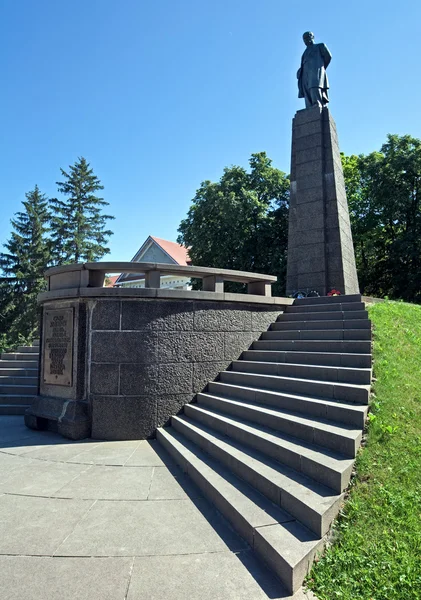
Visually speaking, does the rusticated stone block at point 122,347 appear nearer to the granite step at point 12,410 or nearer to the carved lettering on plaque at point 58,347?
the carved lettering on plaque at point 58,347

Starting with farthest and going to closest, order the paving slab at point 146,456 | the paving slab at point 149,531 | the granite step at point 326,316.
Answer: the granite step at point 326,316 < the paving slab at point 146,456 < the paving slab at point 149,531

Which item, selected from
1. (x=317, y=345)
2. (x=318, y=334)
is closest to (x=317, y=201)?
(x=318, y=334)

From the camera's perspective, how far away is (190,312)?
23.9 feet

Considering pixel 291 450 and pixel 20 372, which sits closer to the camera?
pixel 291 450

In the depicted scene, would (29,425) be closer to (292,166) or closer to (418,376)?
(418,376)

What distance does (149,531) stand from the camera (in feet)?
11.6

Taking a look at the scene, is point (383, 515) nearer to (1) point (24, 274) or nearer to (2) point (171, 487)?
(2) point (171, 487)

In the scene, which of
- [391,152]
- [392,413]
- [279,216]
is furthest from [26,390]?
[391,152]

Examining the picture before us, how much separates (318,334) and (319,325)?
1.49ft

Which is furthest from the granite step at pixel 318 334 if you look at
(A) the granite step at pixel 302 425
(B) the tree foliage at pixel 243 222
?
(B) the tree foliage at pixel 243 222

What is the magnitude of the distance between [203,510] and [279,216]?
17.9m

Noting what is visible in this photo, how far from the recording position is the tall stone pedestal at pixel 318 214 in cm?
1201

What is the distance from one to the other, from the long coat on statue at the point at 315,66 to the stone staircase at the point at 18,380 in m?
12.5

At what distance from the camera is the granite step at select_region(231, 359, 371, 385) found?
536 cm
